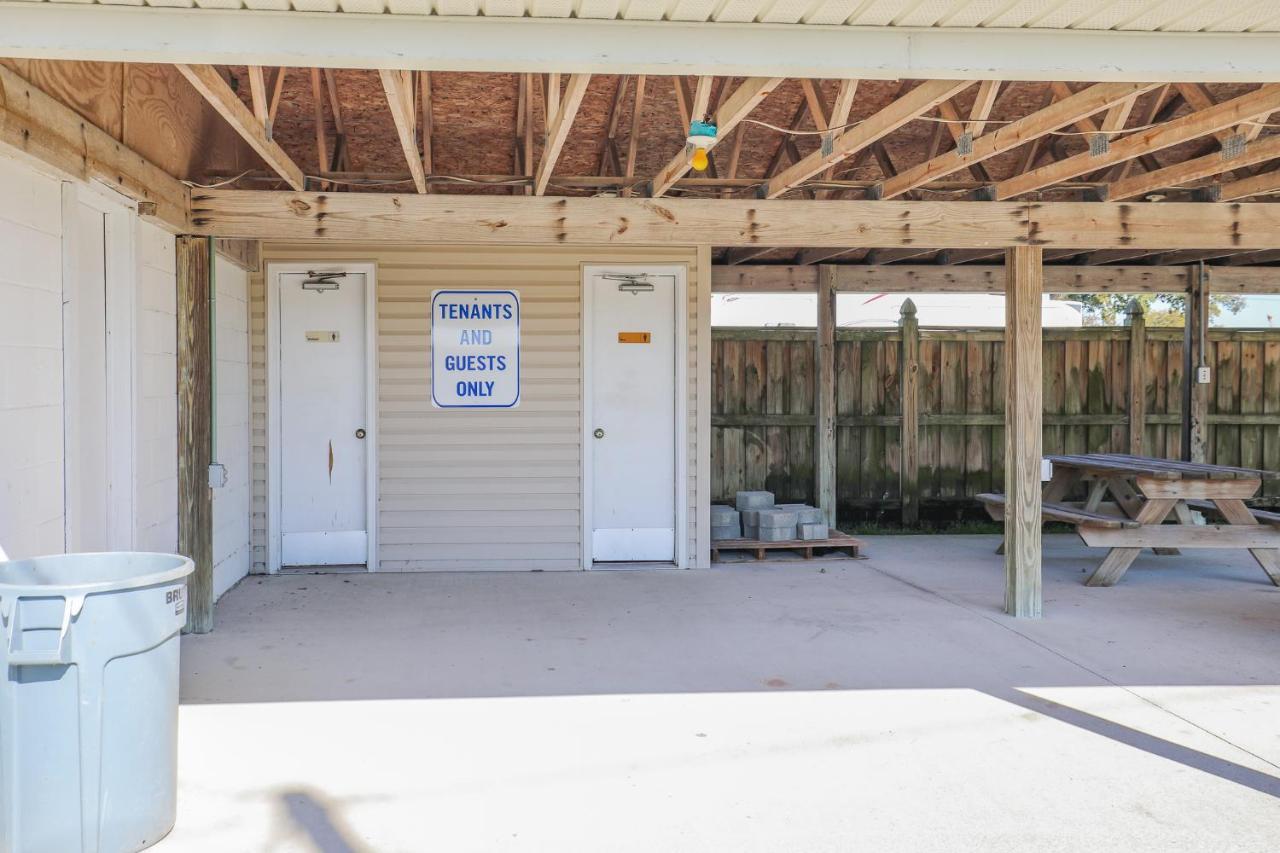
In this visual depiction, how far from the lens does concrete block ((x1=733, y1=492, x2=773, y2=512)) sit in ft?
28.4

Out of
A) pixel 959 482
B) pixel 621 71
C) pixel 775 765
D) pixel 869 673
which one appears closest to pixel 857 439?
pixel 959 482

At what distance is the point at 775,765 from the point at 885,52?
2.58 m

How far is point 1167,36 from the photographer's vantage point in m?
3.34

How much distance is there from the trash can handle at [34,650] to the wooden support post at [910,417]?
8.42 m

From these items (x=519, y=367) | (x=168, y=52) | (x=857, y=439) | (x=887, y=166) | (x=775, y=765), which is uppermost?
(x=887, y=166)

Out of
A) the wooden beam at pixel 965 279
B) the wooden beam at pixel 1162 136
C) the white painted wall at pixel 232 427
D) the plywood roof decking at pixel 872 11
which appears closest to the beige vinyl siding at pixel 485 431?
the white painted wall at pixel 232 427

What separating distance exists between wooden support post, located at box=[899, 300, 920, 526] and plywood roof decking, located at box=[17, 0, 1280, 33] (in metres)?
6.90

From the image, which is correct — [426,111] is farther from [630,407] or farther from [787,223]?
[630,407]

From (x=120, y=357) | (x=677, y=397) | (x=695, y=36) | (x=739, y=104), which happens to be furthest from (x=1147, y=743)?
(x=120, y=357)

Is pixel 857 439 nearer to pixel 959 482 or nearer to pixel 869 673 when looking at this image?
pixel 959 482

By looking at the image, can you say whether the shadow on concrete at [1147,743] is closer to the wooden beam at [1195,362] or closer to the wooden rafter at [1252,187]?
the wooden rafter at [1252,187]

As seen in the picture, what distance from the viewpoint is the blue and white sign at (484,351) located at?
7910 millimetres

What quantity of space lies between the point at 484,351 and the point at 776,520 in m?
2.73

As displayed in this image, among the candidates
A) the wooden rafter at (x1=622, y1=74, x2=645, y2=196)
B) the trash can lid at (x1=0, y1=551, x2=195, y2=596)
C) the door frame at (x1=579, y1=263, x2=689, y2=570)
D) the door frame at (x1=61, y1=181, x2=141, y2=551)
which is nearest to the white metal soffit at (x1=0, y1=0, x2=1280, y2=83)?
the trash can lid at (x1=0, y1=551, x2=195, y2=596)
